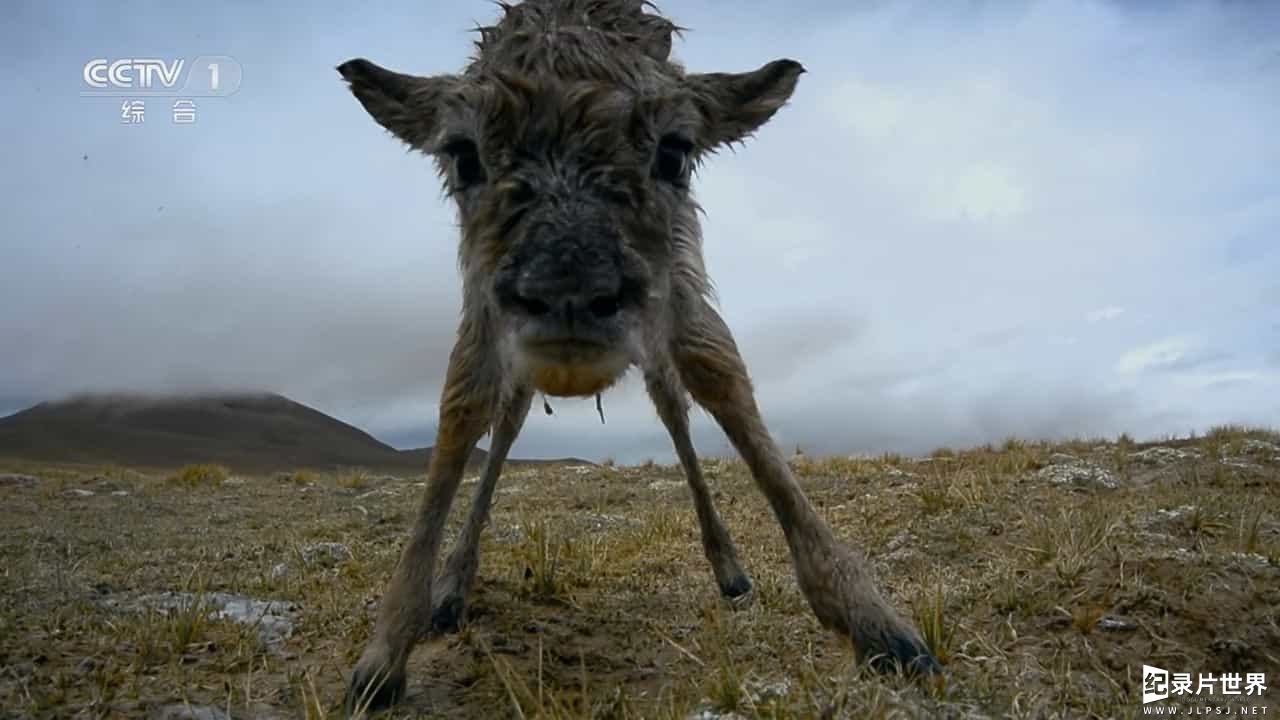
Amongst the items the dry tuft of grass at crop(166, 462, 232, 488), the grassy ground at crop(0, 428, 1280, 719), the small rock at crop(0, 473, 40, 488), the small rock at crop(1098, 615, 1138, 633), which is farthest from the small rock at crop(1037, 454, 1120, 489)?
the small rock at crop(0, 473, 40, 488)

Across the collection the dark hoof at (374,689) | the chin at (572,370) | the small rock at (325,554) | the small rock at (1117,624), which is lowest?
the dark hoof at (374,689)

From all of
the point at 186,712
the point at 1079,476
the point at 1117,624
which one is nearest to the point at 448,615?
the point at 186,712

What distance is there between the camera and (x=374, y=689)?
10.1ft

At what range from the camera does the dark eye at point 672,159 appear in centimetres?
332

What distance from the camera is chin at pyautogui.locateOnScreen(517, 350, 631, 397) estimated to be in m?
2.67

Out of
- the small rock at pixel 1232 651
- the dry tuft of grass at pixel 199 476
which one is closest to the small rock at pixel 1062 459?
the small rock at pixel 1232 651

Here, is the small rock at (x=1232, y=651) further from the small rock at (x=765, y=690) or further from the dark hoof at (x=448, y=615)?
the dark hoof at (x=448, y=615)

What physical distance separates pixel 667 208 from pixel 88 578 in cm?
439

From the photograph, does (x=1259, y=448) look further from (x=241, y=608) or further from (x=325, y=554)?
(x=241, y=608)

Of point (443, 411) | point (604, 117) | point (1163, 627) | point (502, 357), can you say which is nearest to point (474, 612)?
point (443, 411)

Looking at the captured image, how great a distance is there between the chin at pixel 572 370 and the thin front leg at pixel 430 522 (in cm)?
56

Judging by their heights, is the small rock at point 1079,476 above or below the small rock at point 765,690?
above

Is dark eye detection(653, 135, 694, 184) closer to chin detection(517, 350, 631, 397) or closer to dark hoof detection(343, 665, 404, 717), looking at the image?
chin detection(517, 350, 631, 397)

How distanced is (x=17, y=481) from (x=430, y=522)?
13.8 meters
